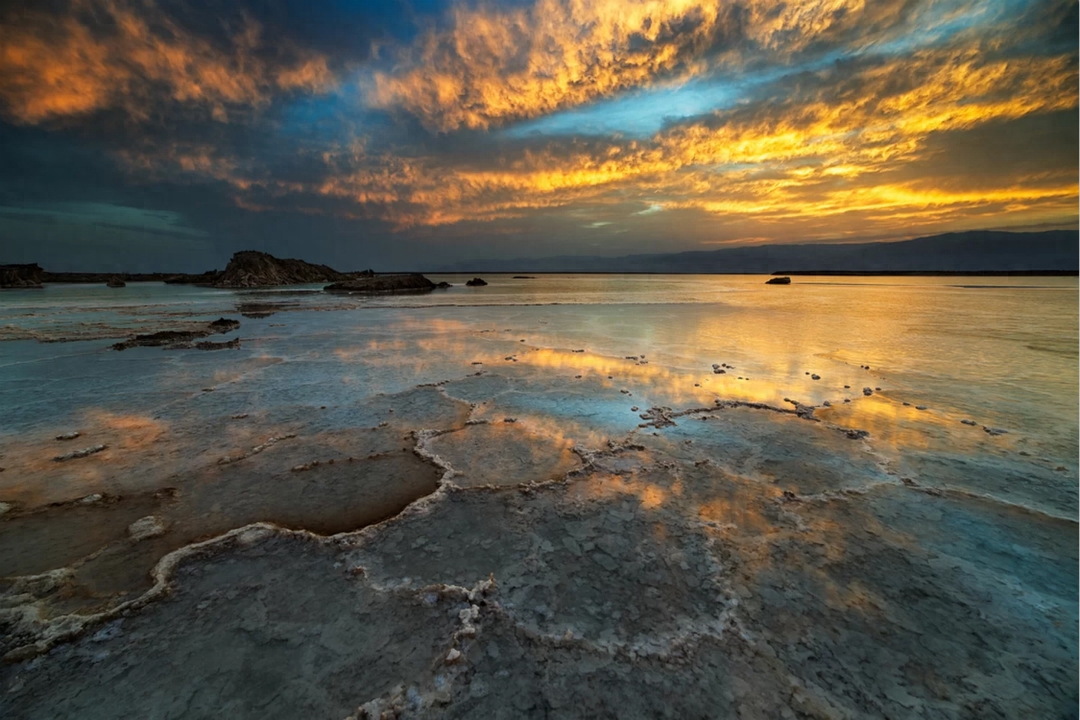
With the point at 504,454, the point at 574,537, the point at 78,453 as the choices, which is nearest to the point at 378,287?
the point at 78,453

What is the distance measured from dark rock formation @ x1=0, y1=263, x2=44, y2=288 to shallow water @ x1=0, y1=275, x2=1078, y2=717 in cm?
8508

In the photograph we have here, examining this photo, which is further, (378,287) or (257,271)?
(257,271)

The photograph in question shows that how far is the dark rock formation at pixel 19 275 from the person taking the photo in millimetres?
60969

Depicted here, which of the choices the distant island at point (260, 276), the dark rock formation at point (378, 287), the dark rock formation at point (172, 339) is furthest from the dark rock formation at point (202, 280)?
the dark rock formation at point (172, 339)

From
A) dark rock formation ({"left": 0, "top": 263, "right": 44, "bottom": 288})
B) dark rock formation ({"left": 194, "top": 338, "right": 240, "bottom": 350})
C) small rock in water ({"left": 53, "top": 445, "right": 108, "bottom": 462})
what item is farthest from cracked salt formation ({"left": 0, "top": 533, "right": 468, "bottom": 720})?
dark rock formation ({"left": 0, "top": 263, "right": 44, "bottom": 288})

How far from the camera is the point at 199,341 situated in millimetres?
13969

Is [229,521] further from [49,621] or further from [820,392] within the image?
[820,392]

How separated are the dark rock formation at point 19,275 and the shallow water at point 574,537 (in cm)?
8508

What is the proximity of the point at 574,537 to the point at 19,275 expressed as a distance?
99.4 meters

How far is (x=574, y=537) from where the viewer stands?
12.2 feet

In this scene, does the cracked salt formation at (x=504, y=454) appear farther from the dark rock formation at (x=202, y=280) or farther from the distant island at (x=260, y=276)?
the dark rock formation at (x=202, y=280)

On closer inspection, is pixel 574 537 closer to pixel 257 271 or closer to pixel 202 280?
pixel 257 271

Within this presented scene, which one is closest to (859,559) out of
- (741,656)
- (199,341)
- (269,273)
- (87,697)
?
(741,656)

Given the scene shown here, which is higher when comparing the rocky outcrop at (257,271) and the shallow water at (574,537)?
the rocky outcrop at (257,271)
